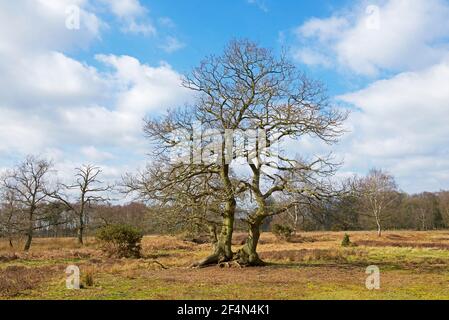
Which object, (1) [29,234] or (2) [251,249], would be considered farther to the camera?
(1) [29,234]

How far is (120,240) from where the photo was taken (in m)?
31.0

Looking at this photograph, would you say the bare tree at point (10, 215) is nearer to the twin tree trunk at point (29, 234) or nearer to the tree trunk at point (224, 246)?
the twin tree trunk at point (29, 234)

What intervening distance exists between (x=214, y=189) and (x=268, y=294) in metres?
8.62

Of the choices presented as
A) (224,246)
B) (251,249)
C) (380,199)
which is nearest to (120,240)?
(224,246)

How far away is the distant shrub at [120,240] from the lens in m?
30.8

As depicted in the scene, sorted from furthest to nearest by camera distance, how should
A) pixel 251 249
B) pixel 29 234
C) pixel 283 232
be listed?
pixel 283 232
pixel 29 234
pixel 251 249

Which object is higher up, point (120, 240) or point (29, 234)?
point (120, 240)

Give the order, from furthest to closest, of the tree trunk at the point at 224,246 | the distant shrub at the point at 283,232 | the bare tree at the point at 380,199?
the bare tree at the point at 380,199, the distant shrub at the point at 283,232, the tree trunk at the point at 224,246

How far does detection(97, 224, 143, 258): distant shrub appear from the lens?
3083 cm

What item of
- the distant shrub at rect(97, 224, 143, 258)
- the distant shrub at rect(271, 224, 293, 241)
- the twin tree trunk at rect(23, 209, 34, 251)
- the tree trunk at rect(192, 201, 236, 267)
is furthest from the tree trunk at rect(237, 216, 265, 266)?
the twin tree trunk at rect(23, 209, 34, 251)

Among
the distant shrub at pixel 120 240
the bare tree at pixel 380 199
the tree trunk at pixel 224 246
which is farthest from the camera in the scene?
the bare tree at pixel 380 199

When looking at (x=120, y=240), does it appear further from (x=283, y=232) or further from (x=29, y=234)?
(x=283, y=232)

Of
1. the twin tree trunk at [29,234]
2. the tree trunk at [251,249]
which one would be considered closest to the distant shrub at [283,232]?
the tree trunk at [251,249]
